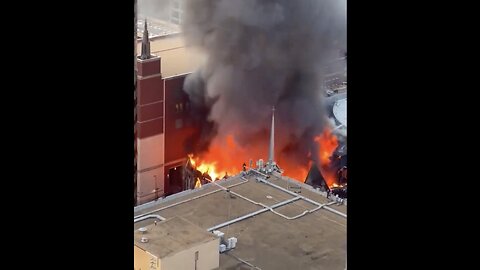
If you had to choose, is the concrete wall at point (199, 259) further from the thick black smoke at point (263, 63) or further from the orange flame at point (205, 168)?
the thick black smoke at point (263, 63)

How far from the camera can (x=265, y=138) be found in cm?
536

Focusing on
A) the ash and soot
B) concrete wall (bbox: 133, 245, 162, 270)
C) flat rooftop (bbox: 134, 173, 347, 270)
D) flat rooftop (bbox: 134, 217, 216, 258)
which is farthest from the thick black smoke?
concrete wall (bbox: 133, 245, 162, 270)

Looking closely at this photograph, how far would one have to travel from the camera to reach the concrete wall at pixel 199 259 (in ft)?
16.7

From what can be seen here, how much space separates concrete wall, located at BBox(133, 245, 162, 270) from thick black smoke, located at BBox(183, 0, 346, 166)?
66 cm

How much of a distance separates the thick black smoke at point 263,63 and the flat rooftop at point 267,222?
29cm

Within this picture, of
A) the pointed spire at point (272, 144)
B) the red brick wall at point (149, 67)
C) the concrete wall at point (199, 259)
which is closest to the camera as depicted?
the concrete wall at point (199, 259)

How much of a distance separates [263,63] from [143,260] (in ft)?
3.51

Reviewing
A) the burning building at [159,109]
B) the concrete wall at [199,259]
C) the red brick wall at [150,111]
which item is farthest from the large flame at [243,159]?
the concrete wall at [199,259]

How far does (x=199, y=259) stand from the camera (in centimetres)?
518

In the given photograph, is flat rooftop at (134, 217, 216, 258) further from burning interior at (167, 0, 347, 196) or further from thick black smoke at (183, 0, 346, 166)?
thick black smoke at (183, 0, 346, 166)

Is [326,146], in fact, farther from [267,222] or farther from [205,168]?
[205,168]

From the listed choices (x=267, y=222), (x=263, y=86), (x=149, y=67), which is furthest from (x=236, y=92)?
(x=267, y=222)

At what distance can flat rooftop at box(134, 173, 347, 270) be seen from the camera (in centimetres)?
524

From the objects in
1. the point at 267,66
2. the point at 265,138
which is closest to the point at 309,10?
the point at 267,66
